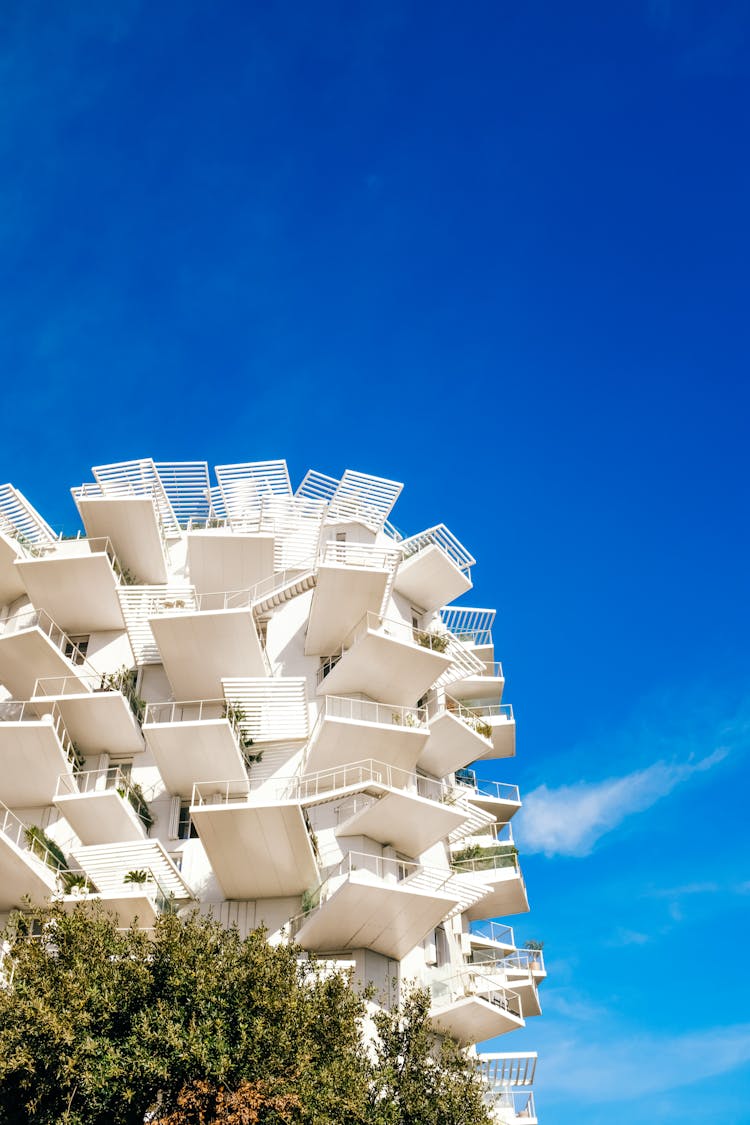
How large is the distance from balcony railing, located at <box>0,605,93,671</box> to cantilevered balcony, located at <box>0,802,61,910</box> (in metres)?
6.84

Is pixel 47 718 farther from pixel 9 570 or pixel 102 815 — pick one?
pixel 9 570

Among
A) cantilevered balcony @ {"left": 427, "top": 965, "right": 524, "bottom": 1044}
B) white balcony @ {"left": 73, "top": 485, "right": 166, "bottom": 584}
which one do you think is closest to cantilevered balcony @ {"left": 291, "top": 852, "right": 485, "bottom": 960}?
cantilevered balcony @ {"left": 427, "top": 965, "right": 524, "bottom": 1044}

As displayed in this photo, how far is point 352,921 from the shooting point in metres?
26.9

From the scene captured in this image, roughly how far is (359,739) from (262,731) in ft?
10.1

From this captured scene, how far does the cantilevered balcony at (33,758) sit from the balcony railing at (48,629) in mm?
3373

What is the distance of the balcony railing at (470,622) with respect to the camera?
41812mm

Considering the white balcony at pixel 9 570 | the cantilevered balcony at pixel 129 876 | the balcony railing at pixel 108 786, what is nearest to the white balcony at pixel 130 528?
the white balcony at pixel 9 570

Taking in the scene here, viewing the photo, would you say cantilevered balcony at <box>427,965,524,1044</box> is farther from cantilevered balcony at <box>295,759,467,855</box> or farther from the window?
the window

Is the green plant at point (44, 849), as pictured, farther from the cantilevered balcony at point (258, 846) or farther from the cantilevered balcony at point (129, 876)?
the cantilevered balcony at point (258, 846)

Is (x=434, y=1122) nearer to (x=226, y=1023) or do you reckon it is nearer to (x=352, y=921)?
(x=226, y=1023)

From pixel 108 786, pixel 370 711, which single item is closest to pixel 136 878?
pixel 108 786

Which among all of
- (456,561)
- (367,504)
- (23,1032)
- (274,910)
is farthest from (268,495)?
(23,1032)

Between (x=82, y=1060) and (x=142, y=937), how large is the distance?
285 centimetres

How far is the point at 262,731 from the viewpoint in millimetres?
30906
